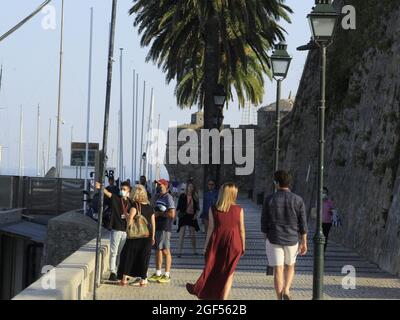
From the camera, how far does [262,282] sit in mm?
14727

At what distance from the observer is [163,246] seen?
589 inches

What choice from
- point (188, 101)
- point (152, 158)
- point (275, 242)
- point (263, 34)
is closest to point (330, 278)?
point (275, 242)

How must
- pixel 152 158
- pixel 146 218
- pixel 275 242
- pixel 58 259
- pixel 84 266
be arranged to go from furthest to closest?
pixel 152 158 → pixel 58 259 → pixel 146 218 → pixel 84 266 → pixel 275 242

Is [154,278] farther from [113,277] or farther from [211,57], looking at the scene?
[211,57]

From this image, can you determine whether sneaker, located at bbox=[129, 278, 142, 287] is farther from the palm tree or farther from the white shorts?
the palm tree

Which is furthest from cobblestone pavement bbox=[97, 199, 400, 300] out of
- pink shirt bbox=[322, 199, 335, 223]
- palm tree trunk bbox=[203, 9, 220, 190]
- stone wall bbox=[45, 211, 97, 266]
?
palm tree trunk bbox=[203, 9, 220, 190]

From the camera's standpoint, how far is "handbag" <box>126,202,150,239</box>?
44.9 feet

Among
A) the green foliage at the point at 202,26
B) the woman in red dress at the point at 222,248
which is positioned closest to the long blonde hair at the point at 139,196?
the woman in red dress at the point at 222,248

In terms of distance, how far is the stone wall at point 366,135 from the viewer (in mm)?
19250

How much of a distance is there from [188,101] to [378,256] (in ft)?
100

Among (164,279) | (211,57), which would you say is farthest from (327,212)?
(211,57)

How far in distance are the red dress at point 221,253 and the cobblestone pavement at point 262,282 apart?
1.97 metres

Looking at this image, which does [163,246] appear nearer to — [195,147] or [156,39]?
[156,39]

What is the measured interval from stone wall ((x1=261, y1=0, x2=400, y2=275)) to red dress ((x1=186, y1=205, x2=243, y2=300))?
656 centimetres
